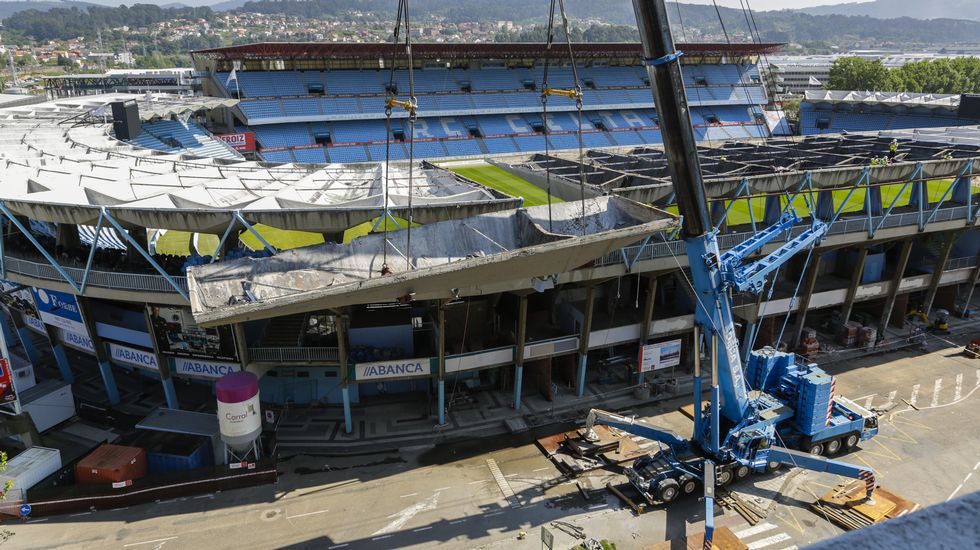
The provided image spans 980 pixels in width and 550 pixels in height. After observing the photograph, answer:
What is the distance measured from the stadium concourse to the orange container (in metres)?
45.7

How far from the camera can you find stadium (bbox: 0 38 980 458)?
24312 millimetres

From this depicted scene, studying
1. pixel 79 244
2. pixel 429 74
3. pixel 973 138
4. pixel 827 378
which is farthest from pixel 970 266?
pixel 429 74

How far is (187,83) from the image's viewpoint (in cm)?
11488

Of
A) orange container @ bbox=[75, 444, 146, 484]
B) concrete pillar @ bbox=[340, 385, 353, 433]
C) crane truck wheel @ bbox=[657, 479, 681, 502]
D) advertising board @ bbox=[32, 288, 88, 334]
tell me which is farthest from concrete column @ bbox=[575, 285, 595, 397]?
advertising board @ bbox=[32, 288, 88, 334]

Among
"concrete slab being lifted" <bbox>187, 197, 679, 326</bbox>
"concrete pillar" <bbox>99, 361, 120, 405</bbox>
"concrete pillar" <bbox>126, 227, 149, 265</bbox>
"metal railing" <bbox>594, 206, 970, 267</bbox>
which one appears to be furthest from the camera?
"concrete pillar" <bbox>99, 361, 120, 405</bbox>

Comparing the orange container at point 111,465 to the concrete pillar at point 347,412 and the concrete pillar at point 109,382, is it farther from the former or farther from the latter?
the concrete pillar at point 347,412

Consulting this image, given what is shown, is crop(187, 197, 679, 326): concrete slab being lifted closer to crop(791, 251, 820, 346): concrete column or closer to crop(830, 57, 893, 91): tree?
crop(791, 251, 820, 346): concrete column

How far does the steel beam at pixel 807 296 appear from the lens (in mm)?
36219

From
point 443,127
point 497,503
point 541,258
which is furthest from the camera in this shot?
point 443,127

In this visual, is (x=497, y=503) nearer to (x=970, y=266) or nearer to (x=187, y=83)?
(x=970, y=266)

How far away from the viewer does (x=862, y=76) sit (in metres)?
117

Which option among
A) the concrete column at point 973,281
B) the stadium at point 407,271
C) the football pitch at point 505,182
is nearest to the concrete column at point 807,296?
the stadium at point 407,271

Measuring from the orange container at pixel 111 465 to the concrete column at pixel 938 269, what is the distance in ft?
156

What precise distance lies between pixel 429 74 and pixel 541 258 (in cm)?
6502
